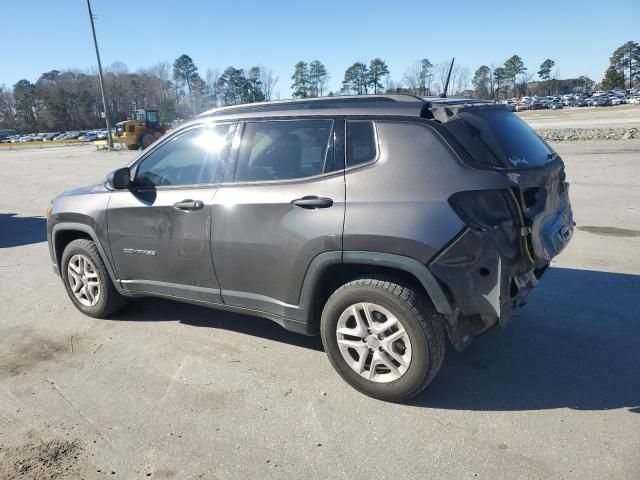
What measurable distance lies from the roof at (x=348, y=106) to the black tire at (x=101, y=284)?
1784mm

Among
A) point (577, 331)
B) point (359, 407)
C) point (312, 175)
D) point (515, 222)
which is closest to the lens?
point (515, 222)

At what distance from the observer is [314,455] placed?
273 centimetres

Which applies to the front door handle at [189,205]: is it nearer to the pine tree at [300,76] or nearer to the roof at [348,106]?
the roof at [348,106]

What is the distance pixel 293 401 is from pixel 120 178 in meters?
2.38

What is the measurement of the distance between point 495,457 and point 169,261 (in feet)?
9.11

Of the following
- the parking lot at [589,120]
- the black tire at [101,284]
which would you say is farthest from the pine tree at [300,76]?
the black tire at [101,284]

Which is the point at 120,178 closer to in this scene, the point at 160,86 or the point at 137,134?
the point at 137,134

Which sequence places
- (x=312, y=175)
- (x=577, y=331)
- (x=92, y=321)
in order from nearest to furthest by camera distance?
(x=312, y=175) < (x=577, y=331) < (x=92, y=321)

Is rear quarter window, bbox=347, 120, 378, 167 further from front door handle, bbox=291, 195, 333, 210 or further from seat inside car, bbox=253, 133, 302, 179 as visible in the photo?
seat inside car, bbox=253, 133, 302, 179

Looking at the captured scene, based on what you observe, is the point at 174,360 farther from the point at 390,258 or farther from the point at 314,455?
the point at 390,258

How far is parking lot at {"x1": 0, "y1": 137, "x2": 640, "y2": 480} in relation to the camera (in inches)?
105

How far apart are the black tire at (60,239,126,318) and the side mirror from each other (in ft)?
2.46

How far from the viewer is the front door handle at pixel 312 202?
322cm

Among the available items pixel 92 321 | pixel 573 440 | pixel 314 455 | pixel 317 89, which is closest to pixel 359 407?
pixel 314 455
